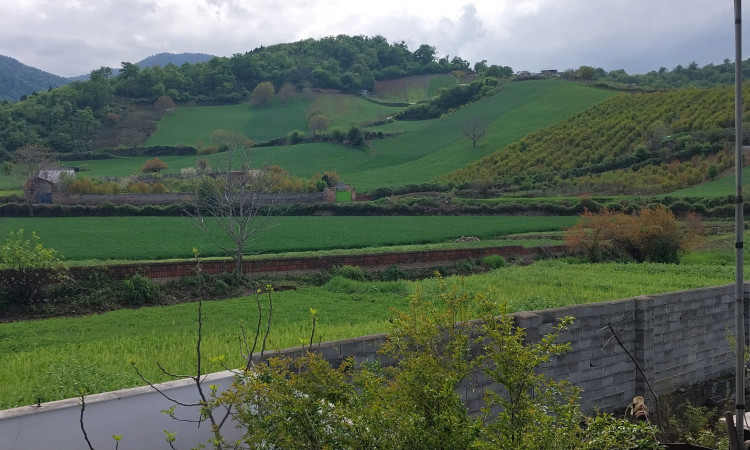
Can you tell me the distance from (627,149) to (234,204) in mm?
41706

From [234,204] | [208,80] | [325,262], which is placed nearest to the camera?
[325,262]

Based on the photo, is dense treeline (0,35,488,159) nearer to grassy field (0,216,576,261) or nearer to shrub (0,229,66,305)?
grassy field (0,216,576,261)

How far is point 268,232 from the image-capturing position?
3147cm

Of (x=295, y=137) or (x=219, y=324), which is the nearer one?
(x=219, y=324)

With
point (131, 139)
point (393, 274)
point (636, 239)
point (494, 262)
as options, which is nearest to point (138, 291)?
point (393, 274)

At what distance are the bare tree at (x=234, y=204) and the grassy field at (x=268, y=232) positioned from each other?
1173 millimetres

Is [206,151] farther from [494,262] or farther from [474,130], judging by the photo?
[494,262]

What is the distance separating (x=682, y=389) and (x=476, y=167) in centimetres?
5473

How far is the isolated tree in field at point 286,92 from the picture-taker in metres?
104

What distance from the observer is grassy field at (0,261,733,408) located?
7.07m

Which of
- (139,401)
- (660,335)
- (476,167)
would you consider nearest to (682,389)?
(660,335)

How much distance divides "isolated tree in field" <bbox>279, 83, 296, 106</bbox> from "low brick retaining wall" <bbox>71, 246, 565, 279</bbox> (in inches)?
3282

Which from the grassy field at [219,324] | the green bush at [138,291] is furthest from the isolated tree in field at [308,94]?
the green bush at [138,291]

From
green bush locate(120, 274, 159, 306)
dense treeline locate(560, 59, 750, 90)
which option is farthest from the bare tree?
dense treeline locate(560, 59, 750, 90)
